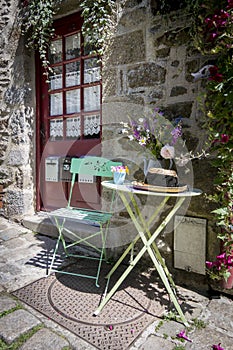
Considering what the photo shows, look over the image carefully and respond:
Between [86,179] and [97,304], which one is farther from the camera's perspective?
[86,179]

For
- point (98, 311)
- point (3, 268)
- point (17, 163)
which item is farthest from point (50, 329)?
point (17, 163)

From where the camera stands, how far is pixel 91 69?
9.70 ft

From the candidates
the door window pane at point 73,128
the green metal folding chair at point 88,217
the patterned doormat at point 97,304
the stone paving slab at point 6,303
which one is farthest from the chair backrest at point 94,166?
the stone paving slab at point 6,303

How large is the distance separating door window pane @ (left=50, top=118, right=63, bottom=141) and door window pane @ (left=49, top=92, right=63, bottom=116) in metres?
0.10

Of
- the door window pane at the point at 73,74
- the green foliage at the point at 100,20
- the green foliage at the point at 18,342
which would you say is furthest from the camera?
the door window pane at the point at 73,74

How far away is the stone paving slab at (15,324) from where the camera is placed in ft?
4.92

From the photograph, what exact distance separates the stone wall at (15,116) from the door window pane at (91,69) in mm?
767

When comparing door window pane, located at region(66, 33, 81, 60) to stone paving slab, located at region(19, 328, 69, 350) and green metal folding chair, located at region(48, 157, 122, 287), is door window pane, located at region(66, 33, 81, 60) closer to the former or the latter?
green metal folding chair, located at region(48, 157, 122, 287)

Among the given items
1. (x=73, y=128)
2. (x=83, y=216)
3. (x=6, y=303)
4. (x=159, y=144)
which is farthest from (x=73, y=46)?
(x=6, y=303)

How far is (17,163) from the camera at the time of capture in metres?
3.33

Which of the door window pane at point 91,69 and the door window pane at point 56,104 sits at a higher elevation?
the door window pane at point 91,69

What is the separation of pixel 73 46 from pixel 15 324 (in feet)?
9.33

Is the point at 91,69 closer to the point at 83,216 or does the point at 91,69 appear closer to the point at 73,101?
the point at 73,101

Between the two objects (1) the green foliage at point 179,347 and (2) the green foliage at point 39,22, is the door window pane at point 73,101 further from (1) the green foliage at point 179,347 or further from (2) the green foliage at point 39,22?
(1) the green foliage at point 179,347
